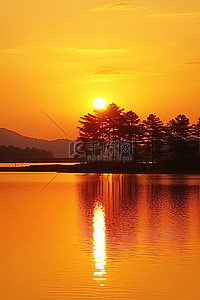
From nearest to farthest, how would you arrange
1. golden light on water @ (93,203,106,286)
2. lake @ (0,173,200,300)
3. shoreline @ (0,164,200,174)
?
lake @ (0,173,200,300), golden light on water @ (93,203,106,286), shoreline @ (0,164,200,174)

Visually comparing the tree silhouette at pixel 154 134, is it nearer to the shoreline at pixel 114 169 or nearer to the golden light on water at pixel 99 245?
the shoreline at pixel 114 169

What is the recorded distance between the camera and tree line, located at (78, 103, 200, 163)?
Result: 133m

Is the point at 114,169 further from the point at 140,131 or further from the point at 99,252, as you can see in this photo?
the point at 99,252

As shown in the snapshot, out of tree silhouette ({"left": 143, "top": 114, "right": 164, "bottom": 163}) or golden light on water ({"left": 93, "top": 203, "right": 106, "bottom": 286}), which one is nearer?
golden light on water ({"left": 93, "top": 203, "right": 106, "bottom": 286})

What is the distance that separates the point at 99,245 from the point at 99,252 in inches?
68.9

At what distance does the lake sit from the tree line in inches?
3554

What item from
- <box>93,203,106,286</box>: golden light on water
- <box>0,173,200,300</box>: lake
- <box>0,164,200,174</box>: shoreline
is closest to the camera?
<box>0,173,200,300</box>: lake

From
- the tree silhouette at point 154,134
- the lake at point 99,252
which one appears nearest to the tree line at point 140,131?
the tree silhouette at point 154,134

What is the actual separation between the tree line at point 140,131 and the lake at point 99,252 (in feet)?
296

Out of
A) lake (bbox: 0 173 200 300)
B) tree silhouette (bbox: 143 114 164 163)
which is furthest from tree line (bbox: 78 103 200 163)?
lake (bbox: 0 173 200 300)

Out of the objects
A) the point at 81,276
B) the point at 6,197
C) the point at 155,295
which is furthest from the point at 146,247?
the point at 6,197

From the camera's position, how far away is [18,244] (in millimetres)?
25547

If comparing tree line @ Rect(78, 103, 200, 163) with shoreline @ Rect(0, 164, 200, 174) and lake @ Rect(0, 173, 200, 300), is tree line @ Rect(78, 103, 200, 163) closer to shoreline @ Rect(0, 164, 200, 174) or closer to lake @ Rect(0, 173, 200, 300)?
shoreline @ Rect(0, 164, 200, 174)

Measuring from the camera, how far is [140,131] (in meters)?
136
